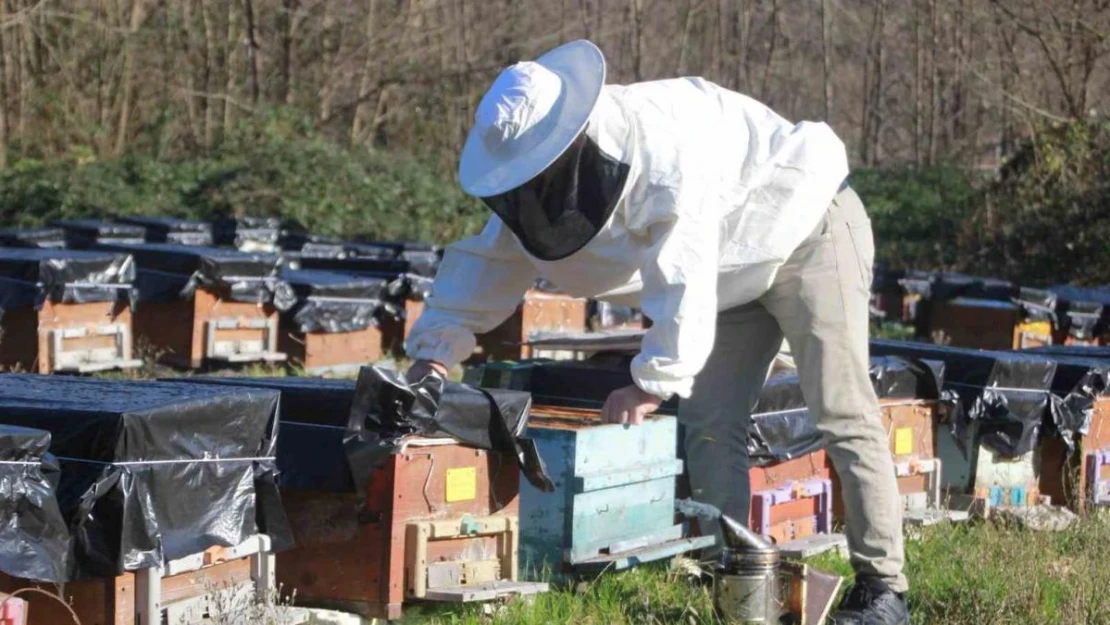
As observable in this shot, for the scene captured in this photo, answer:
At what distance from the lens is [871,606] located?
11.6ft

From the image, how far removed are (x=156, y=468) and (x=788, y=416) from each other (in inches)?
85.1

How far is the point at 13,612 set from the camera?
2.85 m

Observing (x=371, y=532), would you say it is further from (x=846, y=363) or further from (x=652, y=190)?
(x=846, y=363)

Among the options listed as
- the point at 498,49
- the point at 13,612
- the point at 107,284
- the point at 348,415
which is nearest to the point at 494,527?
the point at 348,415

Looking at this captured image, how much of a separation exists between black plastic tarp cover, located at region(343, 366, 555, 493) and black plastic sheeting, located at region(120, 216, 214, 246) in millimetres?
8553

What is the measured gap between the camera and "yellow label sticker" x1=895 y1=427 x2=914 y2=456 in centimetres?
512

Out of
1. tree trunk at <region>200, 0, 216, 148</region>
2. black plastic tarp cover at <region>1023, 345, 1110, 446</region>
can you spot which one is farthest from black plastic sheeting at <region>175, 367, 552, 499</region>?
tree trunk at <region>200, 0, 216, 148</region>

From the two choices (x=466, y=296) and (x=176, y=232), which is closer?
Answer: (x=466, y=296)

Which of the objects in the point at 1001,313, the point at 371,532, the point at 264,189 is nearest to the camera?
the point at 371,532

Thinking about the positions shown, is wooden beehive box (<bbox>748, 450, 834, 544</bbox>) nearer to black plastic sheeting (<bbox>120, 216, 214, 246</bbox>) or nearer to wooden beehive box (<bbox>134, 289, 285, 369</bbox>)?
wooden beehive box (<bbox>134, 289, 285, 369</bbox>)

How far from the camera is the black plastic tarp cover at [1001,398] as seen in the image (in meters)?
5.29

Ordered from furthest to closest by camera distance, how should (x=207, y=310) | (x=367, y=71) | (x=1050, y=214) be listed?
(x=367, y=71) → (x=1050, y=214) → (x=207, y=310)

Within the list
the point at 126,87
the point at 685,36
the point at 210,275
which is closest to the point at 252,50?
the point at 126,87

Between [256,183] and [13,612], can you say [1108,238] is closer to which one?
[256,183]
